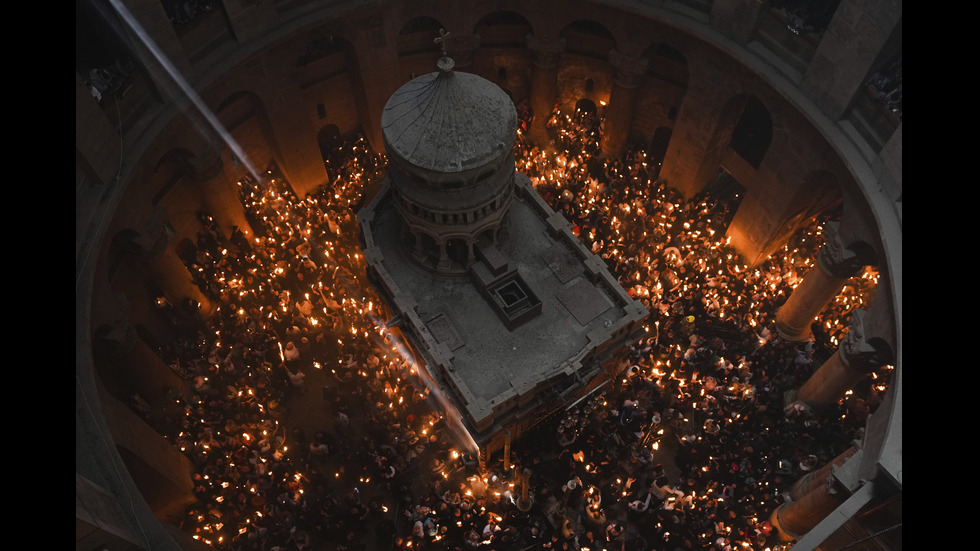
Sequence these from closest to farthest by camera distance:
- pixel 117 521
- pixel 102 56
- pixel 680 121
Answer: pixel 117 521 → pixel 102 56 → pixel 680 121

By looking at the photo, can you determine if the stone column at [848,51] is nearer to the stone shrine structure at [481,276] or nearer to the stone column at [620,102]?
the stone column at [620,102]

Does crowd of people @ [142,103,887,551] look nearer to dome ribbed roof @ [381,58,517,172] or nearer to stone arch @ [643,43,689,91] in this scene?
stone arch @ [643,43,689,91]

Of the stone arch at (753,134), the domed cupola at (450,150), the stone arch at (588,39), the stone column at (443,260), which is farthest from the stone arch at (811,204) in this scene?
the stone column at (443,260)

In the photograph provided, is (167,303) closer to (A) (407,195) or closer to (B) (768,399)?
(A) (407,195)

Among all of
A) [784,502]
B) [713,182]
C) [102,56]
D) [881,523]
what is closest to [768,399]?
[784,502]

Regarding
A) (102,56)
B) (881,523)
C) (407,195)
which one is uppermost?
(102,56)

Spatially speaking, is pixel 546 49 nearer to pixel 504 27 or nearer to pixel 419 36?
pixel 504 27

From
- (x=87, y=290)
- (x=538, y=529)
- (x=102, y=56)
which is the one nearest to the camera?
(x=87, y=290)

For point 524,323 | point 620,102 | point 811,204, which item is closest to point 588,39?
point 620,102
